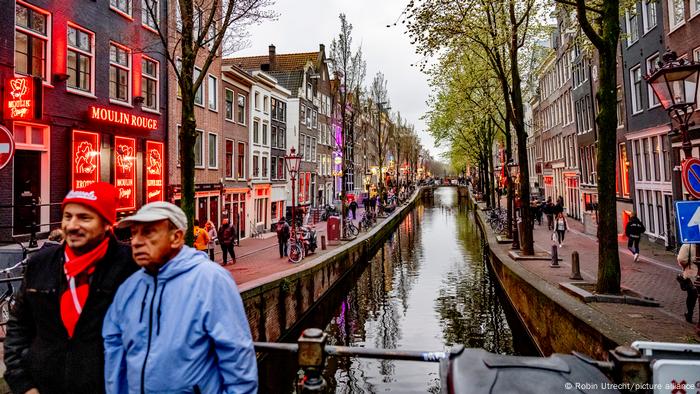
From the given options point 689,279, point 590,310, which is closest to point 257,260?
point 590,310

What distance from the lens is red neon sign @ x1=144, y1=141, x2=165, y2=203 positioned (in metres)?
18.2

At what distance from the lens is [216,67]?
24078 mm

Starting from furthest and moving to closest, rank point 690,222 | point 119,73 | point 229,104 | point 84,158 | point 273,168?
point 273,168, point 229,104, point 119,73, point 84,158, point 690,222

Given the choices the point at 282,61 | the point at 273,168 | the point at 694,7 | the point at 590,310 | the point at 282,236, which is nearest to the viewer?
the point at 590,310

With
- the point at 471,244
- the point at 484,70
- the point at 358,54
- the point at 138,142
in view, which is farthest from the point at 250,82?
the point at 471,244

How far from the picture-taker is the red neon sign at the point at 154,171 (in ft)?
59.8

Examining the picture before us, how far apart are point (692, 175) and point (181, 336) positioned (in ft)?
22.4

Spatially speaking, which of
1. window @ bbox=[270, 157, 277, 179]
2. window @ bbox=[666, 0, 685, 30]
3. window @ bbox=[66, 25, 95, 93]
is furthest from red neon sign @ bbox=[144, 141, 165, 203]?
window @ bbox=[666, 0, 685, 30]

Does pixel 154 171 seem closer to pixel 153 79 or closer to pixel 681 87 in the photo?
pixel 153 79

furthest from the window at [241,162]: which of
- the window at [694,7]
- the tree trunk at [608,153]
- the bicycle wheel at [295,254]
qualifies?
the window at [694,7]

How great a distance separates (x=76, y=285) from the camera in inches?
101

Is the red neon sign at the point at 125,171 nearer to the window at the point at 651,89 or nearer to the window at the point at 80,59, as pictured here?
the window at the point at 80,59

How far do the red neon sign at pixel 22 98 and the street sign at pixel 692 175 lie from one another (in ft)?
45.6

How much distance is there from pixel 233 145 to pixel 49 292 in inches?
978
